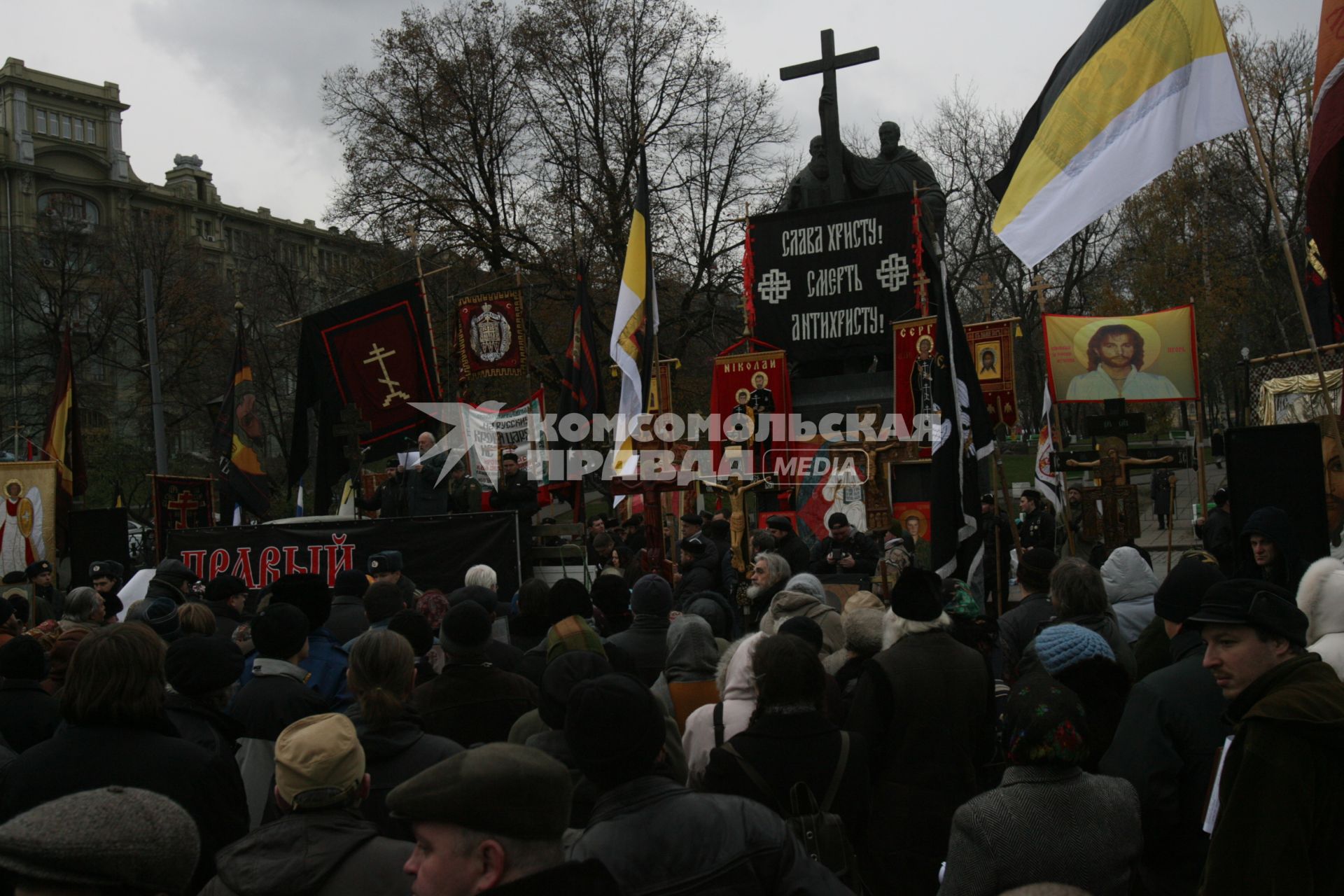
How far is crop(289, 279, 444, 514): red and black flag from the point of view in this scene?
14.3 m

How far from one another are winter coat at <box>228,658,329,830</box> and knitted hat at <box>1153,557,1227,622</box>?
3547mm

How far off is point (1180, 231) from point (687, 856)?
38.4 metres

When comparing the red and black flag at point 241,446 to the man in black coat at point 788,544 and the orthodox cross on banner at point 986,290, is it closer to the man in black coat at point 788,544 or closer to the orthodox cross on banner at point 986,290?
the man in black coat at point 788,544

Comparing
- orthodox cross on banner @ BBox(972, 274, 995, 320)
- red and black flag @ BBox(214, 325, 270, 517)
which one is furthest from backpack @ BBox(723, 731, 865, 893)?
A: orthodox cross on banner @ BBox(972, 274, 995, 320)

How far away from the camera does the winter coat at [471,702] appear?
196 inches

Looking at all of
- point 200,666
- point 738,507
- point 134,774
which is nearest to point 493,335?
point 738,507

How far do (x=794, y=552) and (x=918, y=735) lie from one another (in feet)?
20.2

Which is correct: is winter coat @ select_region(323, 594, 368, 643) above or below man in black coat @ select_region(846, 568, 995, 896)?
above

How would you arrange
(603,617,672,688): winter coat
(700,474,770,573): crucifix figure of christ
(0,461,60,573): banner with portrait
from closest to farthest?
(603,617,672,688): winter coat
(0,461,60,573): banner with portrait
(700,474,770,573): crucifix figure of christ

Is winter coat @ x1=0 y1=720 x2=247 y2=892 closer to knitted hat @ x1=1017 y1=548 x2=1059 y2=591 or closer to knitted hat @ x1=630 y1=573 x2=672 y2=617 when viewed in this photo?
knitted hat @ x1=630 y1=573 x2=672 y2=617

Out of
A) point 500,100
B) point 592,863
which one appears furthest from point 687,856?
point 500,100

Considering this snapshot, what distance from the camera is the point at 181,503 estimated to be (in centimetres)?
1433

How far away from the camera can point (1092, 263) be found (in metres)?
50.0

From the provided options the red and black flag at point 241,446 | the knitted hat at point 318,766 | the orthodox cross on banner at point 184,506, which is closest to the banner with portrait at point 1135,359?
the red and black flag at point 241,446
